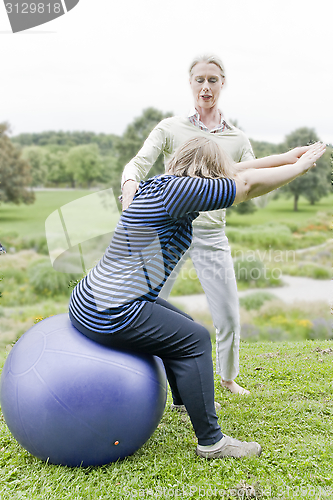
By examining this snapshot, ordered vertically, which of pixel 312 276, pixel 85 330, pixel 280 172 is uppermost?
pixel 280 172

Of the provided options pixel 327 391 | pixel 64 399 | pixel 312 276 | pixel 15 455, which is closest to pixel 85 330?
pixel 64 399

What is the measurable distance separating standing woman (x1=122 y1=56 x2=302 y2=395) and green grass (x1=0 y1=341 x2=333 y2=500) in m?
0.68

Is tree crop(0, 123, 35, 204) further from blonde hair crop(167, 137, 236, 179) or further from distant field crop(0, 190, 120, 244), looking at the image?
blonde hair crop(167, 137, 236, 179)

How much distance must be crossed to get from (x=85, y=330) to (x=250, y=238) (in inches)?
319

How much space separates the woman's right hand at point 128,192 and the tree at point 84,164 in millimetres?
7186

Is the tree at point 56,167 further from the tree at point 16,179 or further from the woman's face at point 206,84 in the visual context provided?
the woman's face at point 206,84

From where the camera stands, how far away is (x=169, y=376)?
9.23 ft

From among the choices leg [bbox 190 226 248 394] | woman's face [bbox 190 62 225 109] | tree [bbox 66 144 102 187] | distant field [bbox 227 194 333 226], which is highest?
woman's face [bbox 190 62 225 109]

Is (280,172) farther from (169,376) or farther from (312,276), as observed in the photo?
(312,276)

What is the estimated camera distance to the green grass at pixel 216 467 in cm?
232

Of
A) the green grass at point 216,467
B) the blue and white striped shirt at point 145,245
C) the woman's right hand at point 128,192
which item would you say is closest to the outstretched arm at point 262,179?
the blue and white striped shirt at point 145,245

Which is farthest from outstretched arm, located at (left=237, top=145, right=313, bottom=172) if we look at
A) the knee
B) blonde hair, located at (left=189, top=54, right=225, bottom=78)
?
the knee

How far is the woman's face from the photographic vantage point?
3.35 m

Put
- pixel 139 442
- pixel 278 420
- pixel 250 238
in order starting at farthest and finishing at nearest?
pixel 250 238 → pixel 278 420 → pixel 139 442
